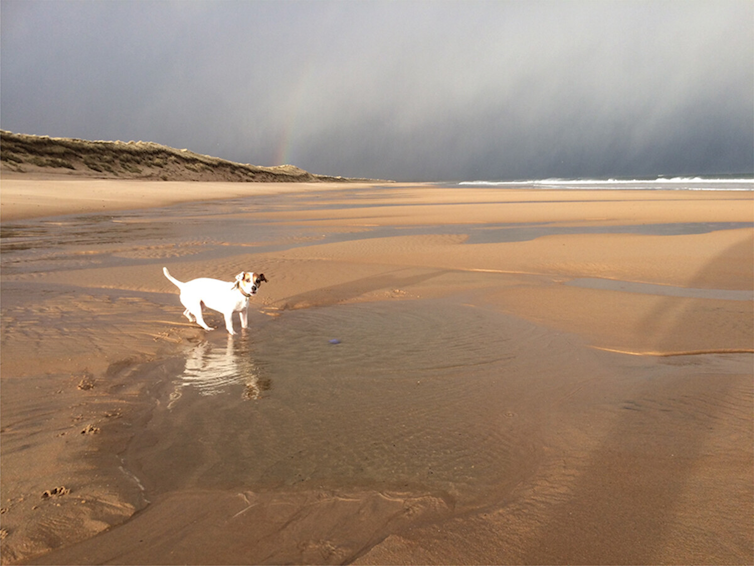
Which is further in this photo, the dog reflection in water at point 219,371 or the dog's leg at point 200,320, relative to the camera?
the dog's leg at point 200,320

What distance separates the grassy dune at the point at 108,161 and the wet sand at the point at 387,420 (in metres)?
49.9

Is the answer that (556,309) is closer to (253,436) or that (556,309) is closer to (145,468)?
(253,436)

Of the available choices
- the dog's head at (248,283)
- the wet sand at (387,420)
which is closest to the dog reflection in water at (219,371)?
the wet sand at (387,420)

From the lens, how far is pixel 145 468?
321cm

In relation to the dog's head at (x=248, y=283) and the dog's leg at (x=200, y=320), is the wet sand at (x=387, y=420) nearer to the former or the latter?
the dog's leg at (x=200, y=320)

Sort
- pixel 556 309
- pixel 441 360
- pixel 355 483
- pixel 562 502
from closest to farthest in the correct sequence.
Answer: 1. pixel 562 502
2. pixel 355 483
3. pixel 441 360
4. pixel 556 309

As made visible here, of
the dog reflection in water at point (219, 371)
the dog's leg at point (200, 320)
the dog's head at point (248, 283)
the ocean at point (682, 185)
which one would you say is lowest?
the dog reflection in water at point (219, 371)

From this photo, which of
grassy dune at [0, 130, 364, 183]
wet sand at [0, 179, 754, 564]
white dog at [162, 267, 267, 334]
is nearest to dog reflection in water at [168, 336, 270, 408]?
wet sand at [0, 179, 754, 564]

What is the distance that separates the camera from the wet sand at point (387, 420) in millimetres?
2557

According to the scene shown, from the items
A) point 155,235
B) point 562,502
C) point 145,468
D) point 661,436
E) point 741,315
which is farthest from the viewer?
point 155,235

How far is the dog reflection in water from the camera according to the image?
177 inches

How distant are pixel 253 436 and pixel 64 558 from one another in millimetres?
1362

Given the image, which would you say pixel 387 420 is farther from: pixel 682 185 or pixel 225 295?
pixel 682 185

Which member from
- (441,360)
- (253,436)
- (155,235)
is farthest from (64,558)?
(155,235)
